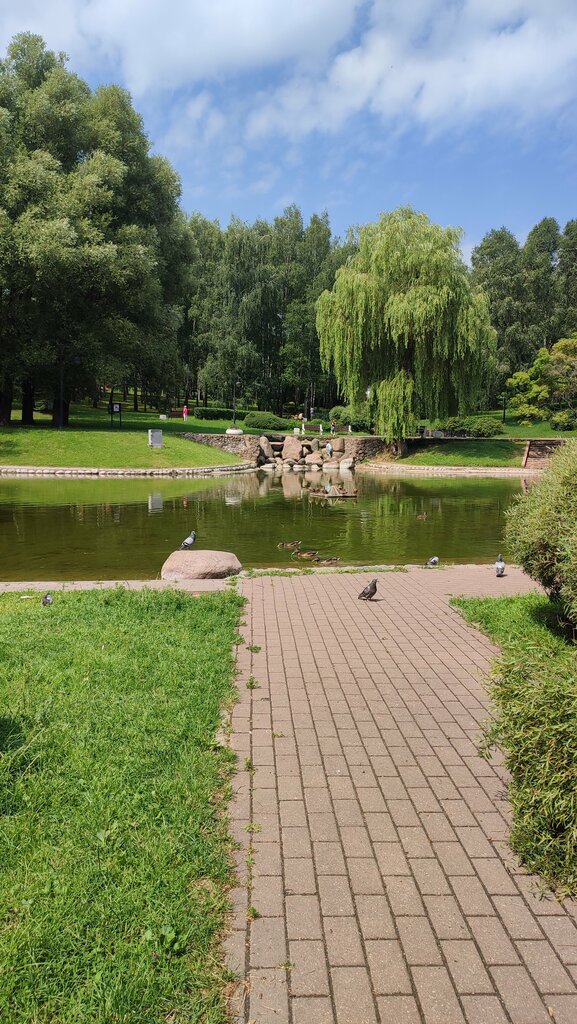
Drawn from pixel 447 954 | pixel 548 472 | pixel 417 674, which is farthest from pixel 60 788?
pixel 548 472

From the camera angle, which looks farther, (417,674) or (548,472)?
(548,472)

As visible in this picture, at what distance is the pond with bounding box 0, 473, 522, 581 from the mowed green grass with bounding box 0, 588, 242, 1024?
18.3 feet

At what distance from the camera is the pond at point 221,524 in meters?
12.6

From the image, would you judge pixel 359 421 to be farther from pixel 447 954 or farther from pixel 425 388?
pixel 447 954

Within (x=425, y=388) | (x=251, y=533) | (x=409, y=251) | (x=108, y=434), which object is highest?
(x=409, y=251)

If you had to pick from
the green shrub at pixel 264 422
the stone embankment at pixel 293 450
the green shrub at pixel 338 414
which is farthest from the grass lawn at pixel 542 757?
the green shrub at pixel 338 414

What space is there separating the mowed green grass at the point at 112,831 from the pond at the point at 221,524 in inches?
219

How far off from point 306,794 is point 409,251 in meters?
34.1

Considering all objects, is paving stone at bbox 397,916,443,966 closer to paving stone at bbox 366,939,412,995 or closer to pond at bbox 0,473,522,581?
paving stone at bbox 366,939,412,995

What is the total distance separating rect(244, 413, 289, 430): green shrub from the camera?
46844mm

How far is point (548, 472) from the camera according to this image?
281 inches

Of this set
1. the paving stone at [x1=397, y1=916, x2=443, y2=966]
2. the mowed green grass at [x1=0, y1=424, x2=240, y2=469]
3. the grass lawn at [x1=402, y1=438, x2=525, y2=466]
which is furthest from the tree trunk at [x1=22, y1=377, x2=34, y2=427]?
the paving stone at [x1=397, y1=916, x2=443, y2=966]

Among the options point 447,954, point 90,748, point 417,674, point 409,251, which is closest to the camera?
point 447,954

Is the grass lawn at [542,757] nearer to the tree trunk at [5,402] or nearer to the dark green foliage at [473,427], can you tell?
the tree trunk at [5,402]
